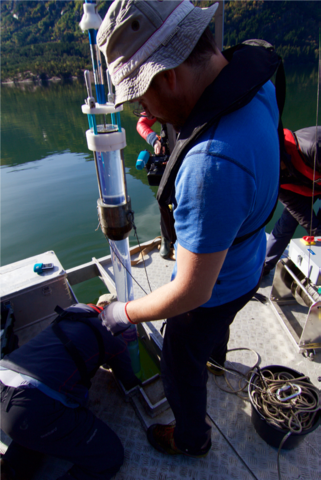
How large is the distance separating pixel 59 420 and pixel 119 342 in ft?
1.67

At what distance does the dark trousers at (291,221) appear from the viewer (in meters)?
2.38

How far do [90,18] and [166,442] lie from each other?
2.06 meters

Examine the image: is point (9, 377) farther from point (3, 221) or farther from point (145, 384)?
point (3, 221)

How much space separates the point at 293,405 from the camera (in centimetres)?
152

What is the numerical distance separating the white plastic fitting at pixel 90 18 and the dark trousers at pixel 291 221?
194 cm

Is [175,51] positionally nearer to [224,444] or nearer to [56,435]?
[56,435]

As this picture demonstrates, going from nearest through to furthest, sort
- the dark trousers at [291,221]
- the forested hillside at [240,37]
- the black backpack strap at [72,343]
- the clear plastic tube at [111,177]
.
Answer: the clear plastic tube at [111,177], the black backpack strap at [72,343], the dark trousers at [291,221], the forested hillside at [240,37]

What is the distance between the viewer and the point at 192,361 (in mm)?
1204

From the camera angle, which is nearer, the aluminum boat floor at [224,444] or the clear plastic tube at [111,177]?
the clear plastic tube at [111,177]

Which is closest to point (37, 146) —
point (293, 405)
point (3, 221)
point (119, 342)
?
point (3, 221)

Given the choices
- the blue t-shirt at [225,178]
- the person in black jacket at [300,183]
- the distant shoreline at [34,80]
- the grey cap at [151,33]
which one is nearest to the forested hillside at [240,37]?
the distant shoreline at [34,80]

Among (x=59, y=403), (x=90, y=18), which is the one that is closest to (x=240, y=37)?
(x=90, y=18)

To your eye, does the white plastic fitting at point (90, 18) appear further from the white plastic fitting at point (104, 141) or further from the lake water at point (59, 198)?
the lake water at point (59, 198)

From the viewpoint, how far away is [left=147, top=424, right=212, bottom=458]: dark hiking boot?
145cm
